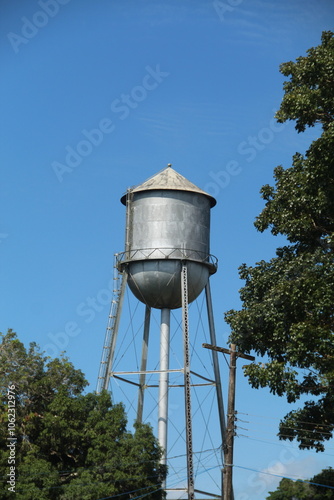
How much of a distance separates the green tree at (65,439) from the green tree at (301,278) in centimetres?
882

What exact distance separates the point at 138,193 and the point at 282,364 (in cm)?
1623

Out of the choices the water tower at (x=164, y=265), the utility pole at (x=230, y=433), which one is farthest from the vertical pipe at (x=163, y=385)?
the utility pole at (x=230, y=433)

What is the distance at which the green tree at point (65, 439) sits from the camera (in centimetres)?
3400

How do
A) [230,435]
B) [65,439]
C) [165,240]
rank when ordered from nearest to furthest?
1. [230,435]
2. [65,439]
3. [165,240]

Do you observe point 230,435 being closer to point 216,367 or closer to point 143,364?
point 216,367

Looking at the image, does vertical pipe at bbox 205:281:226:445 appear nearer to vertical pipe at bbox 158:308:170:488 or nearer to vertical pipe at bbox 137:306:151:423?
vertical pipe at bbox 158:308:170:488

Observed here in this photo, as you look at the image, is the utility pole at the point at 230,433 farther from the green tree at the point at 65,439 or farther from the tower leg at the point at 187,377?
the green tree at the point at 65,439

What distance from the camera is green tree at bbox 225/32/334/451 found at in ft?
85.8

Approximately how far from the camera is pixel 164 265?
128 feet

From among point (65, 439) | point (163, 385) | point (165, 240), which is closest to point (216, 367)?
point (163, 385)

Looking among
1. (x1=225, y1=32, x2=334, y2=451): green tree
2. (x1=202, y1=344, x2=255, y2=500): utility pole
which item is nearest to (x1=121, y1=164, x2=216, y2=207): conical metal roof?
(x1=225, y1=32, x2=334, y2=451): green tree

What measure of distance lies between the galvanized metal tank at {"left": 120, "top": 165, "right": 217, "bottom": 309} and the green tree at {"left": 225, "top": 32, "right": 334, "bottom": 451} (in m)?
9.11

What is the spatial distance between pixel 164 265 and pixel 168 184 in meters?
4.07

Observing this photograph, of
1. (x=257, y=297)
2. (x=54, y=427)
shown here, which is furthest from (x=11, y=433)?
(x=257, y=297)
